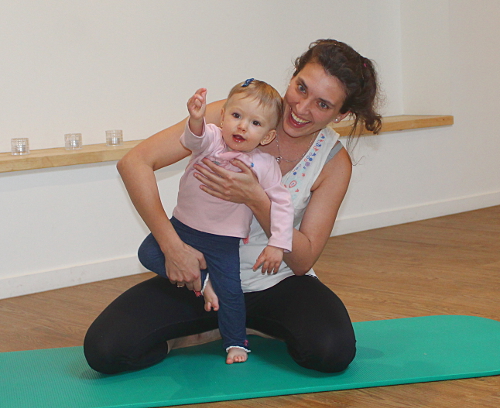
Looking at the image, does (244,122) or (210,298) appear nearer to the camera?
(244,122)

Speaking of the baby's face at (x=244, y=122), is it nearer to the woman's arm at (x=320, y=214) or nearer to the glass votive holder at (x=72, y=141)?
the woman's arm at (x=320, y=214)

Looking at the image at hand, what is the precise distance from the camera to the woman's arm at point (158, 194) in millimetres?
1848

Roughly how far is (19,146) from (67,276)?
622mm

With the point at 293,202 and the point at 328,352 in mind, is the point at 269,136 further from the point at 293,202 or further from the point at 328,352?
the point at 328,352

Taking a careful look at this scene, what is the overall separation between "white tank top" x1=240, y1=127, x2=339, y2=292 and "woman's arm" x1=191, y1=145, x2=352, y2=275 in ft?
0.09

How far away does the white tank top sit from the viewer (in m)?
1.97

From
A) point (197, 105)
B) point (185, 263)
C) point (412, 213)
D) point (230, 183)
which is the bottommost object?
point (412, 213)

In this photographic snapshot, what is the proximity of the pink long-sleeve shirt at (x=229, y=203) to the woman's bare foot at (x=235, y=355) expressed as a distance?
332 millimetres

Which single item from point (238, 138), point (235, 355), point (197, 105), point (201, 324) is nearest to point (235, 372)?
point (235, 355)

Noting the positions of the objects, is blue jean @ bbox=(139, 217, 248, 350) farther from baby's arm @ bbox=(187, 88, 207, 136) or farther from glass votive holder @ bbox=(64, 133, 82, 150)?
glass votive holder @ bbox=(64, 133, 82, 150)

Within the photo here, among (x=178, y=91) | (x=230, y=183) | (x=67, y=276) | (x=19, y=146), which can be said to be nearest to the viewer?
(x=230, y=183)

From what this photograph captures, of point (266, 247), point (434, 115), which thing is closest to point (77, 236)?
point (266, 247)

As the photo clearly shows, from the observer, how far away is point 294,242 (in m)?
1.87

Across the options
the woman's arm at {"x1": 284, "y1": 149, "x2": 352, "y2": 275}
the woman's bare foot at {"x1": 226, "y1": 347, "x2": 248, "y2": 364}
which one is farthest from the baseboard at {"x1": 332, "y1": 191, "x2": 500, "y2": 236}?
the woman's bare foot at {"x1": 226, "y1": 347, "x2": 248, "y2": 364}
